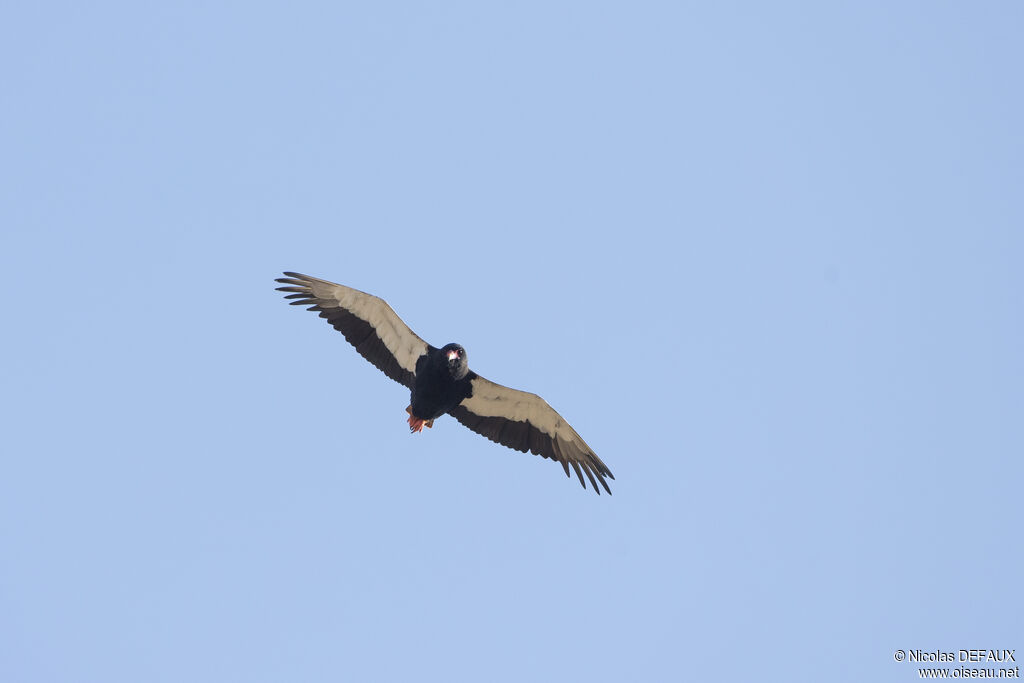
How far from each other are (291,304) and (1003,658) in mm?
16983

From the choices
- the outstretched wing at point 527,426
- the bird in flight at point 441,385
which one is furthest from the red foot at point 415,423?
the outstretched wing at point 527,426

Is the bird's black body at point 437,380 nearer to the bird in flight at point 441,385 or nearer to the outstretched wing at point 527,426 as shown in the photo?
the bird in flight at point 441,385

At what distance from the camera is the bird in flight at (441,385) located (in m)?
21.7

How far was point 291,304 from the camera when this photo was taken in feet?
73.2

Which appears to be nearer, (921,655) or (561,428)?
(921,655)

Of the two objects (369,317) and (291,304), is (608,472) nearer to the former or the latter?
(369,317)

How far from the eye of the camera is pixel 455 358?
21.4 metres

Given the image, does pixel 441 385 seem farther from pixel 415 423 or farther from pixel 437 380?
pixel 415 423

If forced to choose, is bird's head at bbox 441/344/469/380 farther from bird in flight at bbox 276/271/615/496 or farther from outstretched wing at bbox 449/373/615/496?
outstretched wing at bbox 449/373/615/496

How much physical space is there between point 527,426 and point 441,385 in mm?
2755

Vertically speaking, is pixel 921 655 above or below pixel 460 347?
below

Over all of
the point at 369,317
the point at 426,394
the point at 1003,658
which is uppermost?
the point at 369,317

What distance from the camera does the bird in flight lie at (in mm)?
21734

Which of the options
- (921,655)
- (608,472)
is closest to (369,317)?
(608,472)
